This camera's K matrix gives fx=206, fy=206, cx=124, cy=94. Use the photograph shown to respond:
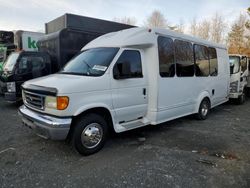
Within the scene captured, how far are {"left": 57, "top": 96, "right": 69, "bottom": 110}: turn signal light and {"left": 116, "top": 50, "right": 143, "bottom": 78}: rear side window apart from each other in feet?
4.32

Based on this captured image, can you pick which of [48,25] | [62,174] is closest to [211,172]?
[62,174]

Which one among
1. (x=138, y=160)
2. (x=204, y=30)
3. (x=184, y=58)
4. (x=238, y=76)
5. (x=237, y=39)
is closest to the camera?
(x=138, y=160)

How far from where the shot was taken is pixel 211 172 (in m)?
3.37

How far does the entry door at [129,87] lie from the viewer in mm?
4109

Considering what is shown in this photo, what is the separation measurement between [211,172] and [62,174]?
2.42m

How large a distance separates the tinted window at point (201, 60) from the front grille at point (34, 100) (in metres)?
4.39

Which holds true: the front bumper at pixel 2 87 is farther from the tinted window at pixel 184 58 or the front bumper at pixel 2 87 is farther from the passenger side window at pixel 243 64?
the passenger side window at pixel 243 64

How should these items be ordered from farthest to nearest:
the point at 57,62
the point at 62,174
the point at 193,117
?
the point at 57,62 → the point at 193,117 → the point at 62,174

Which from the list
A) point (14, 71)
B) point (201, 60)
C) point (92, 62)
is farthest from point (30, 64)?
point (201, 60)

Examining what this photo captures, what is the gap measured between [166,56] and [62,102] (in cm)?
281

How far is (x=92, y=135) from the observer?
3.88 m

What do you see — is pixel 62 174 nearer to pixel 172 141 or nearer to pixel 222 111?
pixel 172 141

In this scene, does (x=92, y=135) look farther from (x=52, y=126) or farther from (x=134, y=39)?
(x=134, y=39)

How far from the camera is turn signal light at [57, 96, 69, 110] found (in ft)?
11.1
